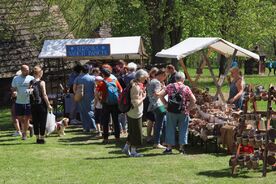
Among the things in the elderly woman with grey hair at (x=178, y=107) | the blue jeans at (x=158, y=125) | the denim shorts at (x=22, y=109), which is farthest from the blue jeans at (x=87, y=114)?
the elderly woman with grey hair at (x=178, y=107)

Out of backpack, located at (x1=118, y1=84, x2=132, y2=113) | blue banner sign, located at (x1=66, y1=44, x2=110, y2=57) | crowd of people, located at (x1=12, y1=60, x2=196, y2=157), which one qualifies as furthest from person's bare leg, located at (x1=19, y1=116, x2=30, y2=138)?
blue banner sign, located at (x1=66, y1=44, x2=110, y2=57)

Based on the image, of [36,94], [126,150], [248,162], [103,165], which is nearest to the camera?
[248,162]

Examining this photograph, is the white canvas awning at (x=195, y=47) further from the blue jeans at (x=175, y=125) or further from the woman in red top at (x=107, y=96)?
the blue jeans at (x=175, y=125)

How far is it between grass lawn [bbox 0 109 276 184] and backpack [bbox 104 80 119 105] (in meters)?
0.93

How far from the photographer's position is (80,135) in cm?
1437

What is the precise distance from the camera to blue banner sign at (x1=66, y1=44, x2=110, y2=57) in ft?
58.3

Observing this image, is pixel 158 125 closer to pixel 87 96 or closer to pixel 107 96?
pixel 107 96

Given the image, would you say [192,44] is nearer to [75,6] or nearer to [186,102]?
[186,102]

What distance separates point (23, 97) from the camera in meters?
13.3

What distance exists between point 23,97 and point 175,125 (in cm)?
399

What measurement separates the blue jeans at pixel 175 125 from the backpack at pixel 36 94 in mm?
2992

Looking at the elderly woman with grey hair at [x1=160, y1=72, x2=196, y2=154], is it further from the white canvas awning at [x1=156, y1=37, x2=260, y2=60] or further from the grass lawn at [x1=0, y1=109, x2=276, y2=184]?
the white canvas awning at [x1=156, y1=37, x2=260, y2=60]

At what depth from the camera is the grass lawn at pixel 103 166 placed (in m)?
8.84

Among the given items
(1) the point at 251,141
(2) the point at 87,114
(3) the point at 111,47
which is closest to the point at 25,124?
(2) the point at 87,114
